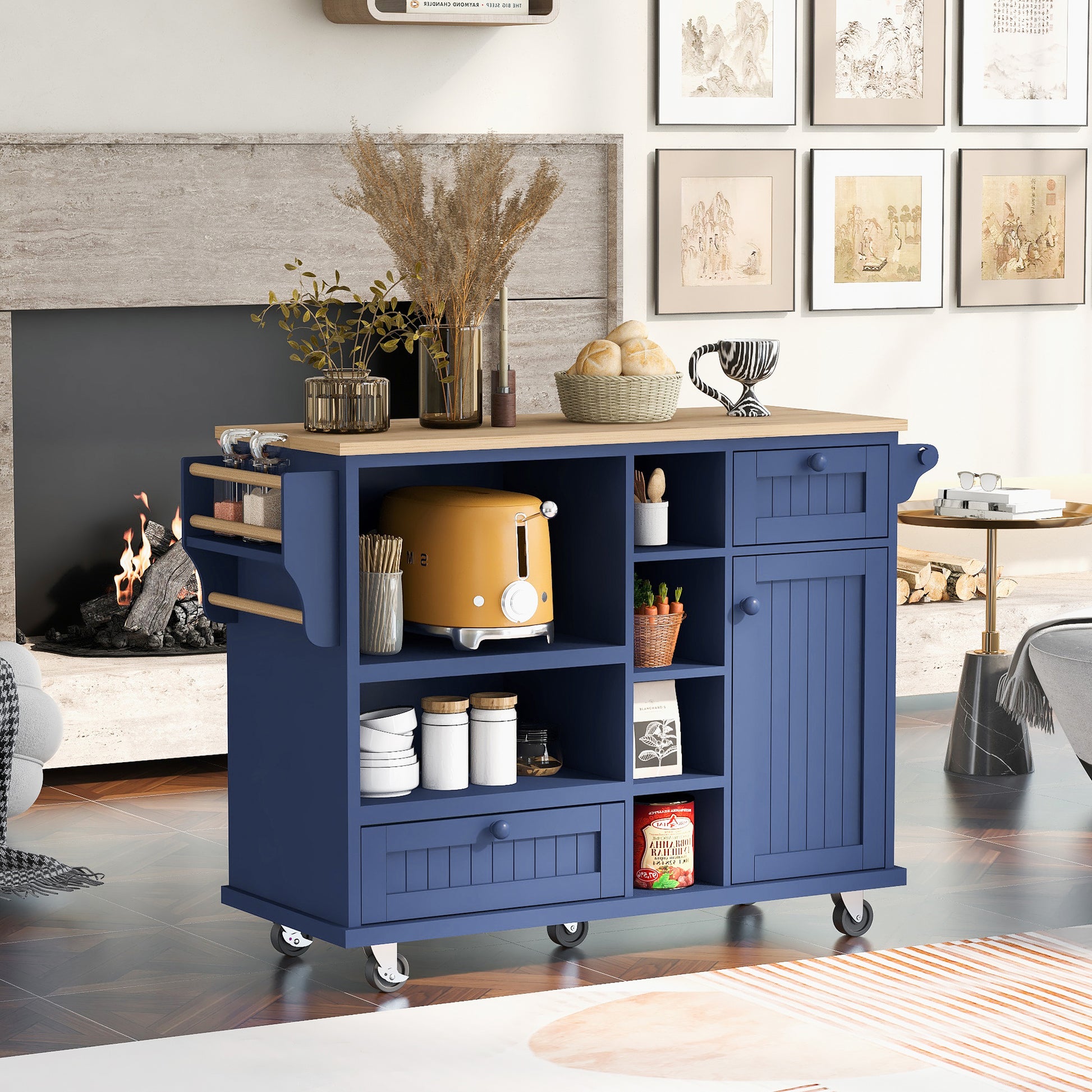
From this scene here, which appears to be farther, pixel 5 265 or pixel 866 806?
pixel 5 265

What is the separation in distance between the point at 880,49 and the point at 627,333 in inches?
128

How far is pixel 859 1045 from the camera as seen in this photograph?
11.2 feet

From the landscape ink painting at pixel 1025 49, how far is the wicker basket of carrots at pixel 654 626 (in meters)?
3.74

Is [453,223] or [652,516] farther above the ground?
[453,223]

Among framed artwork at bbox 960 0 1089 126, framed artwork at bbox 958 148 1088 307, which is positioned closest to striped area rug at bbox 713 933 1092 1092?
framed artwork at bbox 958 148 1088 307

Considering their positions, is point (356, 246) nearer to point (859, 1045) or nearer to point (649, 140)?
point (649, 140)

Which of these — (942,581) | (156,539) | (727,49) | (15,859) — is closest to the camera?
(15,859)

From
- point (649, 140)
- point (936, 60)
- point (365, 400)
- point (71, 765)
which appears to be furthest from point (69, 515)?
point (936, 60)

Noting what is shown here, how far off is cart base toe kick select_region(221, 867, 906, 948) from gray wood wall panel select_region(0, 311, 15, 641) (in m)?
2.10

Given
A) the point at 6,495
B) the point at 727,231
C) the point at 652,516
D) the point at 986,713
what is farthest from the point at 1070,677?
the point at 6,495

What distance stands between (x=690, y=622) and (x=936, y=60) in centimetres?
359

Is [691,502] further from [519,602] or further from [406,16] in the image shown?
[406,16]

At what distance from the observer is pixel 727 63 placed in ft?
21.5

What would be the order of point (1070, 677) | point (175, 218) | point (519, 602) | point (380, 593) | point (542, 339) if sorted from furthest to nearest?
point (542, 339)
point (175, 218)
point (1070, 677)
point (519, 602)
point (380, 593)
